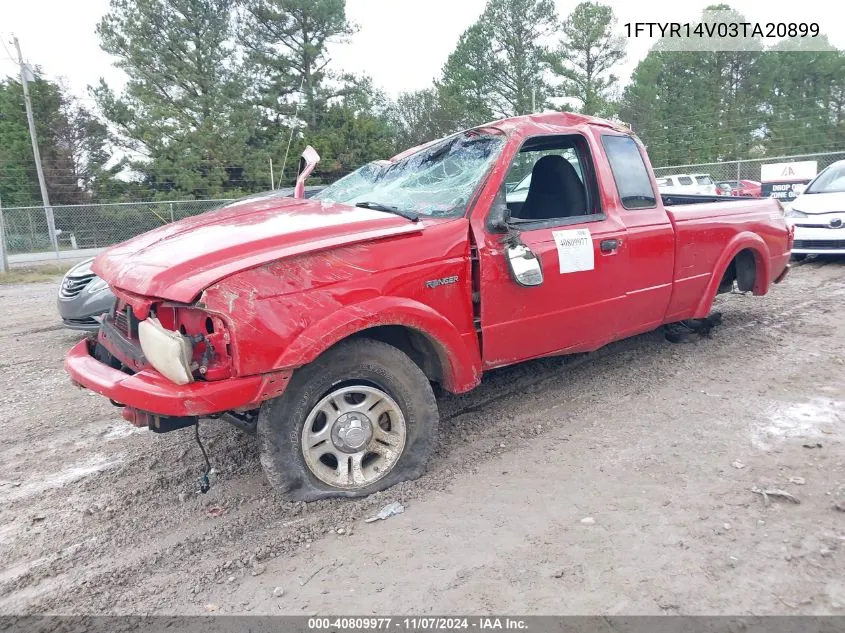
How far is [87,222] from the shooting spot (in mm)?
17516

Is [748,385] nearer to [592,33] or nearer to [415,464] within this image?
[415,464]

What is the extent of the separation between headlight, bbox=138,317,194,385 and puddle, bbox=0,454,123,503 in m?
1.45

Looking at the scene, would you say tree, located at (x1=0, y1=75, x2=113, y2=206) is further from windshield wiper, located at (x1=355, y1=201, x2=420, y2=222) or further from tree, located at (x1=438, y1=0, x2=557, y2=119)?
windshield wiper, located at (x1=355, y1=201, x2=420, y2=222)

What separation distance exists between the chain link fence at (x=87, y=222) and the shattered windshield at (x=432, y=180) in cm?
1191

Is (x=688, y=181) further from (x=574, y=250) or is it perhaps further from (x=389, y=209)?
(x=389, y=209)

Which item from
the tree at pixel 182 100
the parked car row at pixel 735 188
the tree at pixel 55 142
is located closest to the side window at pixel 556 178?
the parked car row at pixel 735 188

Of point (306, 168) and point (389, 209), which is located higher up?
point (306, 168)

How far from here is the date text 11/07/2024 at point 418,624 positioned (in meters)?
2.17

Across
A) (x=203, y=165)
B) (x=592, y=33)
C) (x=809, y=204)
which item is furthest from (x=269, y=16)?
(x=809, y=204)

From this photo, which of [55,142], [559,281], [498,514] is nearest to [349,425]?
[498,514]

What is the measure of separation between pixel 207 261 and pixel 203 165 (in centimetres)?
3405

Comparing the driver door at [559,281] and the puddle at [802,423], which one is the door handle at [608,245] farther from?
the puddle at [802,423]

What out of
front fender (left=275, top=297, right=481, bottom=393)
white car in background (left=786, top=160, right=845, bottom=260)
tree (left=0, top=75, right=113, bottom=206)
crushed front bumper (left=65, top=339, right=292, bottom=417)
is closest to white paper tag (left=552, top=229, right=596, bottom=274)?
front fender (left=275, top=297, right=481, bottom=393)

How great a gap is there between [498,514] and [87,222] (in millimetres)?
18289
